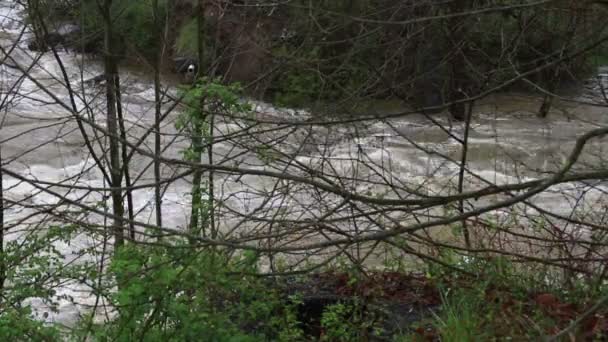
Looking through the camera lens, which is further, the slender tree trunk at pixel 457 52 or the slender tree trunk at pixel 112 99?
the slender tree trunk at pixel 112 99

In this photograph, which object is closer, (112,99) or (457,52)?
(457,52)

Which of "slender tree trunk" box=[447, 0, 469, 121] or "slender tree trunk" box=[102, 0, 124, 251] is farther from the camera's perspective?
"slender tree trunk" box=[102, 0, 124, 251]

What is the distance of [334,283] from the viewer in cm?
509

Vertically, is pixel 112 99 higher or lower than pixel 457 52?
lower

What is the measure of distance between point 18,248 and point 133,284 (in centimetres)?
122

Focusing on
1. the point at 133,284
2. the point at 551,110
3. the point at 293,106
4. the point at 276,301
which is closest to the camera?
the point at 133,284

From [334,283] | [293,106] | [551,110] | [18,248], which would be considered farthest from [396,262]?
[551,110]

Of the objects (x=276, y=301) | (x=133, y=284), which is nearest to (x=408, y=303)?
(x=276, y=301)

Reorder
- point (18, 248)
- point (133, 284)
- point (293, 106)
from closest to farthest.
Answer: point (133, 284), point (18, 248), point (293, 106)

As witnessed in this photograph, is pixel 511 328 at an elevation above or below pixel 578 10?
below

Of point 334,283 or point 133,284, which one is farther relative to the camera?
point 334,283

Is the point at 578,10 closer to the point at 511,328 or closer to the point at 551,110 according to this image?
the point at 511,328

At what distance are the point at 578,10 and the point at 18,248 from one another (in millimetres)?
3310

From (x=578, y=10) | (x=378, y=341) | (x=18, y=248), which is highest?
(x=578, y=10)
